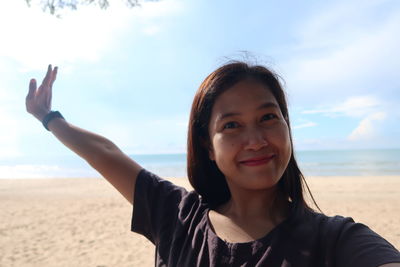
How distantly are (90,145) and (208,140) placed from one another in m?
0.74

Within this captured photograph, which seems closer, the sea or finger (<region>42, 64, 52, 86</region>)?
finger (<region>42, 64, 52, 86</region>)

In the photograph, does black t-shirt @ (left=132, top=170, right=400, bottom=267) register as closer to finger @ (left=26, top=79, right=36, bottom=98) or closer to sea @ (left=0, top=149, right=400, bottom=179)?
finger @ (left=26, top=79, right=36, bottom=98)

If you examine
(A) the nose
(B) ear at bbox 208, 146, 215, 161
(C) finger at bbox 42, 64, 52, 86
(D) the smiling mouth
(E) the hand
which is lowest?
(D) the smiling mouth

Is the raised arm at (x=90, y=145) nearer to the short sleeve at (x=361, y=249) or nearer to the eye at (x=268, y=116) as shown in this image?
the eye at (x=268, y=116)

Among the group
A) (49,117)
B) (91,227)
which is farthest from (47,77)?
(91,227)

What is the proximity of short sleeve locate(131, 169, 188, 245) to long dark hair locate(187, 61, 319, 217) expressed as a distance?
5.6 inches

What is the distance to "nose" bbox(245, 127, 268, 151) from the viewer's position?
1324 millimetres

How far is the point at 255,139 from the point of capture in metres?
1.33

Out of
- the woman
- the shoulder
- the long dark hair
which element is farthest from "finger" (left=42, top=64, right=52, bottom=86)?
the shoulder

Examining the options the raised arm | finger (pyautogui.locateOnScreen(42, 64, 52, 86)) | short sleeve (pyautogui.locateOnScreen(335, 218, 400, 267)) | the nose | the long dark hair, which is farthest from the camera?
finger (pyautogui.locateOnScreen(42, 64, 52, 86))

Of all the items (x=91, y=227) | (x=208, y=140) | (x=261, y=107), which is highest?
(x=261, y=107)

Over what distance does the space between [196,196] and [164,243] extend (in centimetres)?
30

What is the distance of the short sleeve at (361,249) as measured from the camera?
1038 millimetres

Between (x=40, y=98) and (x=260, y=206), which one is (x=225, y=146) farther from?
(x=40, y=98)
